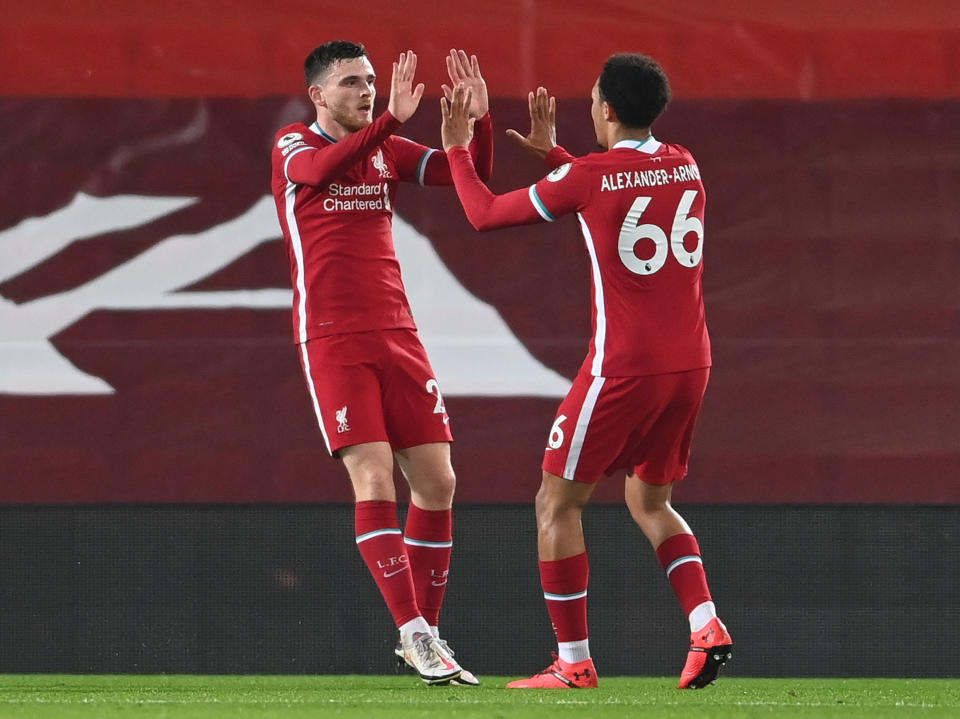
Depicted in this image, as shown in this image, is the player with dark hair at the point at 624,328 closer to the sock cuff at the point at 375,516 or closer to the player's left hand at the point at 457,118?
the player's left hand at the point at 457,118

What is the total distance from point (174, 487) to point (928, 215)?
283 centimetres

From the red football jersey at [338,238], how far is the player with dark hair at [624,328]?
14.2 inches

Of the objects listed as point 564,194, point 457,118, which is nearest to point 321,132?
point 457,118

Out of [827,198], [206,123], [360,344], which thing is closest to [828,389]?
[827,198]

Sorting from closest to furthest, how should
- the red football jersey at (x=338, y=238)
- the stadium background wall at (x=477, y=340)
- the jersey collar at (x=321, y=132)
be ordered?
the red football jersey at (x=338, y=238), the jersey collar at (x=321, y=132), the stadium background wall at (x=477, y=340)

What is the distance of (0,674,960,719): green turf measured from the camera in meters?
3.87

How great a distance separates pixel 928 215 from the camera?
19.5 ft

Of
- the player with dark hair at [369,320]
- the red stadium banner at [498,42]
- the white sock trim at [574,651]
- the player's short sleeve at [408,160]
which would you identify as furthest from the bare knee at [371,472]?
the red stadium banner at [498,42]

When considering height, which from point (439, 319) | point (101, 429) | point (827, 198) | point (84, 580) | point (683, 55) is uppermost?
point (683, 55)

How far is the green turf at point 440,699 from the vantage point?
3865 mm

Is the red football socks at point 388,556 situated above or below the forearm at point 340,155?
below

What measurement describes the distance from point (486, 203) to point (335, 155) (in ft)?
1.41

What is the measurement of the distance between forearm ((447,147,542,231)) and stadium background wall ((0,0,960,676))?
147cm

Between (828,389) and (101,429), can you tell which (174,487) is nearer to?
(101,429)
